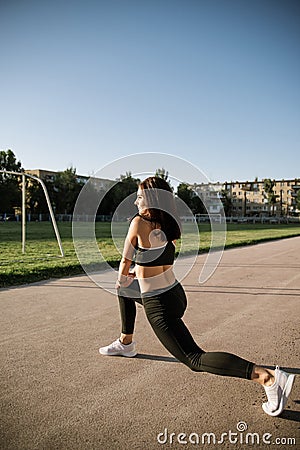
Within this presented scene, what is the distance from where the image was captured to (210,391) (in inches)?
140

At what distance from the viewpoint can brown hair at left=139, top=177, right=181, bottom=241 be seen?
3.58 meters

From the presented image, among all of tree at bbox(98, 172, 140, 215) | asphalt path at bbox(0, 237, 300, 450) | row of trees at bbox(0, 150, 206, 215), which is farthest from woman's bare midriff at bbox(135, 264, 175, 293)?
row of trees at bbox(0, 150, 206, 215)

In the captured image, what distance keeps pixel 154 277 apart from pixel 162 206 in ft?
1.95

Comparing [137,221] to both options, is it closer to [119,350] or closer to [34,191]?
[119,350]

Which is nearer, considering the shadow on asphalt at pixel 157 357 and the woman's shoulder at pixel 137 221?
the woman's shoulder at pixel 137 221

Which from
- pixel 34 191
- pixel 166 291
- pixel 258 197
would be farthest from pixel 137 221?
pixel 258 197

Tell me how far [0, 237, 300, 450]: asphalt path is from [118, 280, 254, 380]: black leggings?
33 centimetres

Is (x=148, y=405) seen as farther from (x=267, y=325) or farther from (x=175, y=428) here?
(x=267, y=325)

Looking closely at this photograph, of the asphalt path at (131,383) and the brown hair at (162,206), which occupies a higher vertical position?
the brown hair at (162,206)

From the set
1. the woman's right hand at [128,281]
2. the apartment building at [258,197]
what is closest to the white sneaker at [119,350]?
the woman's right hand at [128,281]

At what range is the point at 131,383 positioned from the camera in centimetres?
371

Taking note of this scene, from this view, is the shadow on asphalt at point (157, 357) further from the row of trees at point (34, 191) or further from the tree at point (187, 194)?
the row of trees at point (34, 191)

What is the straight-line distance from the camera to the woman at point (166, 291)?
3.13m

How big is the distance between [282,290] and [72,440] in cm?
644
